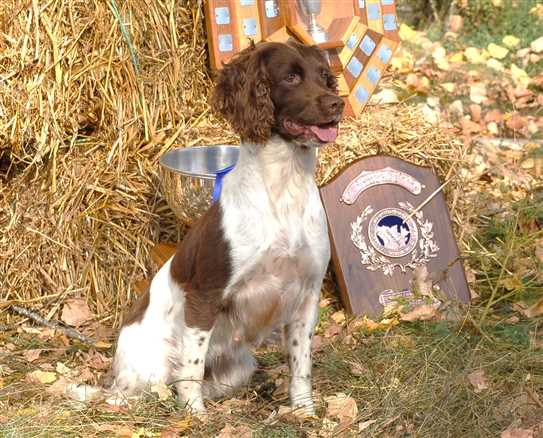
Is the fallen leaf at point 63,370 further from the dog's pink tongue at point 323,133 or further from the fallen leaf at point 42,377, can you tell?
the dog's pink tongue at point 323,133

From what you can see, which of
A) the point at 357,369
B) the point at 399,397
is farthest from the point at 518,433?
the point at 357,369

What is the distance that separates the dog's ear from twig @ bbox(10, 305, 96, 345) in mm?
1685

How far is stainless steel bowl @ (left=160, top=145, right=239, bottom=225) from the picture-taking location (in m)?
4.30

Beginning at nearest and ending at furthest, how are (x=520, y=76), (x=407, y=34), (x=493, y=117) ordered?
(x=493, y=117)
(x=520, y=76)
(x=407, y=34)

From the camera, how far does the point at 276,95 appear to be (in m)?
3.25

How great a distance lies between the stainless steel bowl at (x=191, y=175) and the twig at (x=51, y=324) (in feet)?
2.39

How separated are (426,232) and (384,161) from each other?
16.0 inches

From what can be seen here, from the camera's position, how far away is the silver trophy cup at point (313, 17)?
17.1ft

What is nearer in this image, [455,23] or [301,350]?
[301,350]

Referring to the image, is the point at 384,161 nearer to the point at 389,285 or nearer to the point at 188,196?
the point at 389,285

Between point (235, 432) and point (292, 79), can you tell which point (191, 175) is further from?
point (235, 432)

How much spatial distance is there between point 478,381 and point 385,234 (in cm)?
140

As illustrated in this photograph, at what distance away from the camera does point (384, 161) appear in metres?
4.73

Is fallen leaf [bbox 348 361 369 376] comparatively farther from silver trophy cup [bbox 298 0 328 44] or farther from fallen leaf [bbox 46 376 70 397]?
silver trophy cup [bbox 298 0 328 44]
